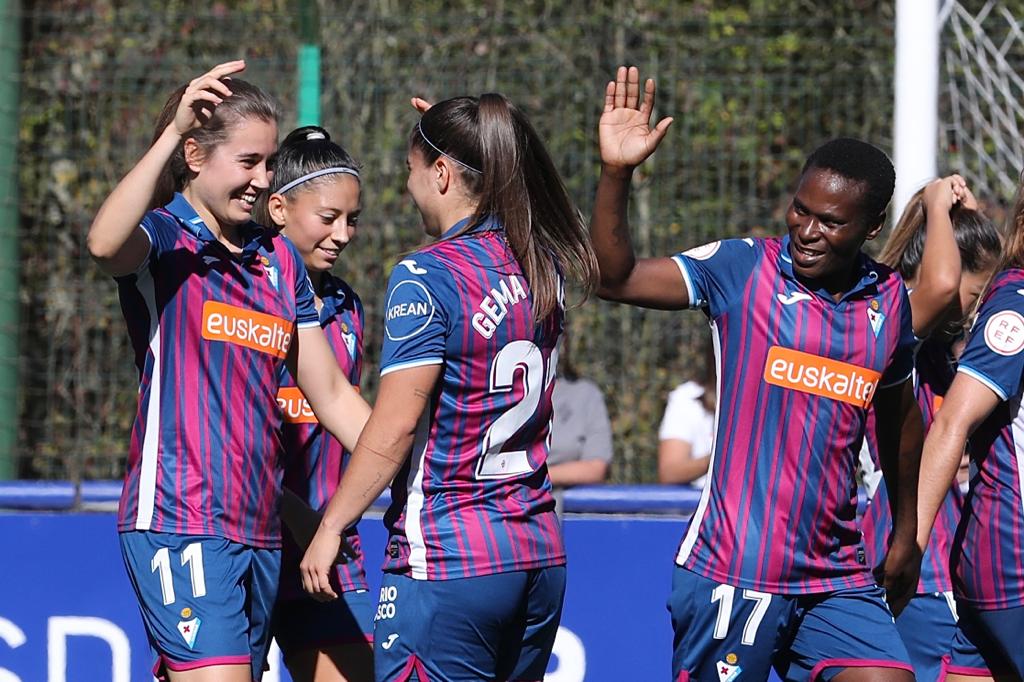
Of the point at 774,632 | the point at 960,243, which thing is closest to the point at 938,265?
the point at 960,243

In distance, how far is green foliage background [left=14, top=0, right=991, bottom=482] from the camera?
7.39 m

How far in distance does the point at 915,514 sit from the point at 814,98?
13.3ft

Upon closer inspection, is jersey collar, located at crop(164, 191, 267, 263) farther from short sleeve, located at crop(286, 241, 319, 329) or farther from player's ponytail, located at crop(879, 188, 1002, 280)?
player's ponytail, located at crop(879, 188, 1002, 280)

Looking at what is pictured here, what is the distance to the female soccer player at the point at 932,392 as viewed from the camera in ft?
14.0

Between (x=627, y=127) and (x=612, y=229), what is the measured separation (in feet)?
0.81

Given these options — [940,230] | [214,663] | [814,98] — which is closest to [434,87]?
[814,98]

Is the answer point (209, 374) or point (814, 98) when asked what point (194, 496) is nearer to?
point (209, 374)

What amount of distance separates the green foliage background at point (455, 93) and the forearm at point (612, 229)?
3.94 m

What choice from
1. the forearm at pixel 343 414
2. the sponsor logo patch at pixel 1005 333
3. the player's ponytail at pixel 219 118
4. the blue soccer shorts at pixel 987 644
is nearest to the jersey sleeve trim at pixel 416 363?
the forearm at pixel 343 414

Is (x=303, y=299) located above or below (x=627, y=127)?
below

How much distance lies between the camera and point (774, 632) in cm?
345

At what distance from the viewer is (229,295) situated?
11.8ft

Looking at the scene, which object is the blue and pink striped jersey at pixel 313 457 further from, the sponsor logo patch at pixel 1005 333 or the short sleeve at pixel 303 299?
the sponsor logo patch at pixel 1005 333

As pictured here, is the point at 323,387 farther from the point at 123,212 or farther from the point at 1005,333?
the point at 1005,333
